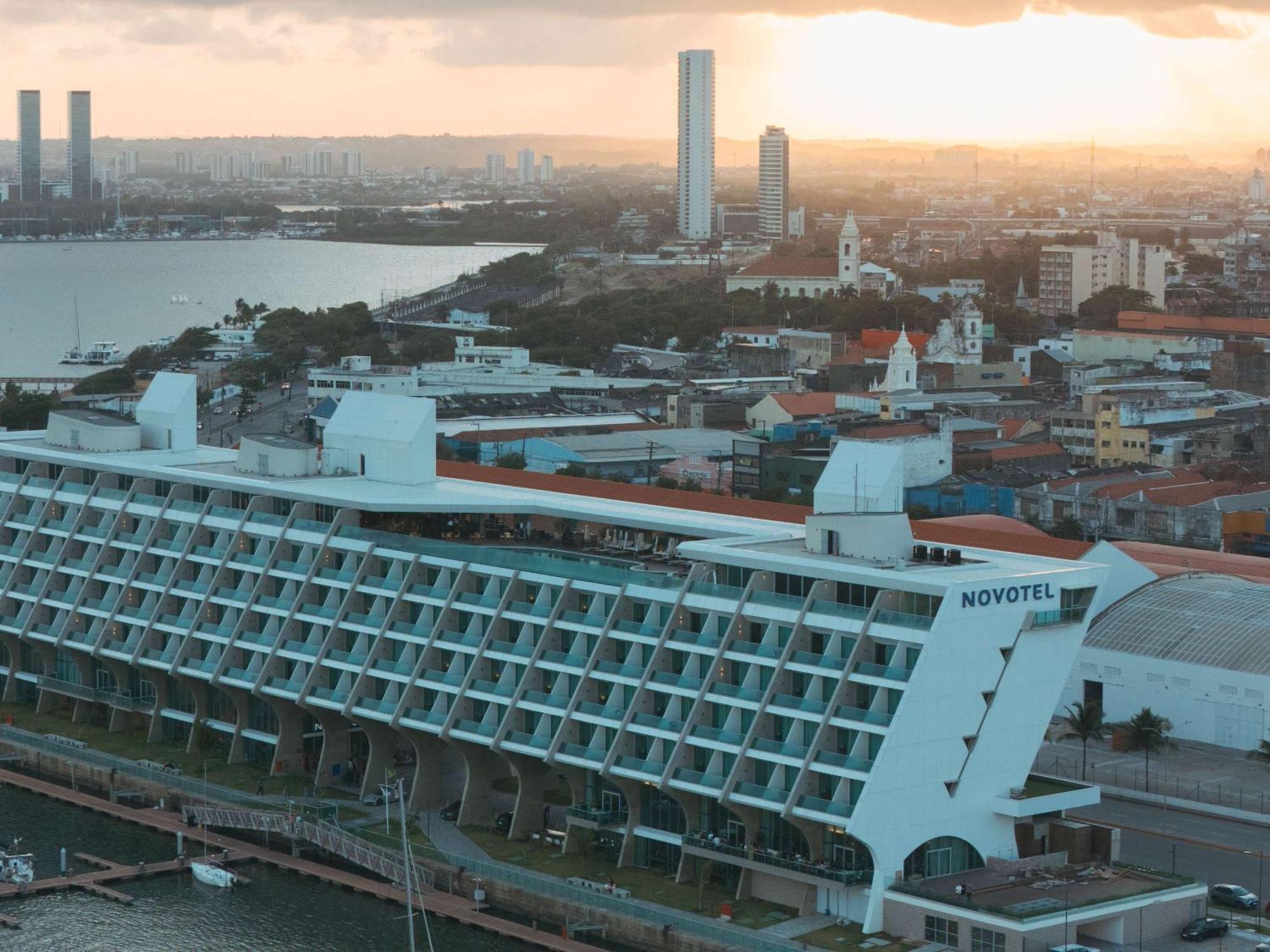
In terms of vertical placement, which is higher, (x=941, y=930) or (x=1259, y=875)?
(x=941, y=930)

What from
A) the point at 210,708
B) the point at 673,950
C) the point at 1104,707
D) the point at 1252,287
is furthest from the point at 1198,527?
the point at 1252,287

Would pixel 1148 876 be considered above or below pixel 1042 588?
below

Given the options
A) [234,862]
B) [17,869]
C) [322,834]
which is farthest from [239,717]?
[17,869]

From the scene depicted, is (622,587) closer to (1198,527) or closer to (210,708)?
(210,708)

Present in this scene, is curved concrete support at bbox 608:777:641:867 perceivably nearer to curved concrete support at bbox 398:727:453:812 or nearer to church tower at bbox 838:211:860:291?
curved concrete support at bbox 398:727:453:812

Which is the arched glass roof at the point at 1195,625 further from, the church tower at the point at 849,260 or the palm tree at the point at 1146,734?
the church tower at the point at 849,260

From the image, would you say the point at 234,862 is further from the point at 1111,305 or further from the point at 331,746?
the point at 1111,305

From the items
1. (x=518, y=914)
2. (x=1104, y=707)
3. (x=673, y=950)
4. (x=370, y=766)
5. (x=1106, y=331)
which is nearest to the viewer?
(x=673, y=950)
